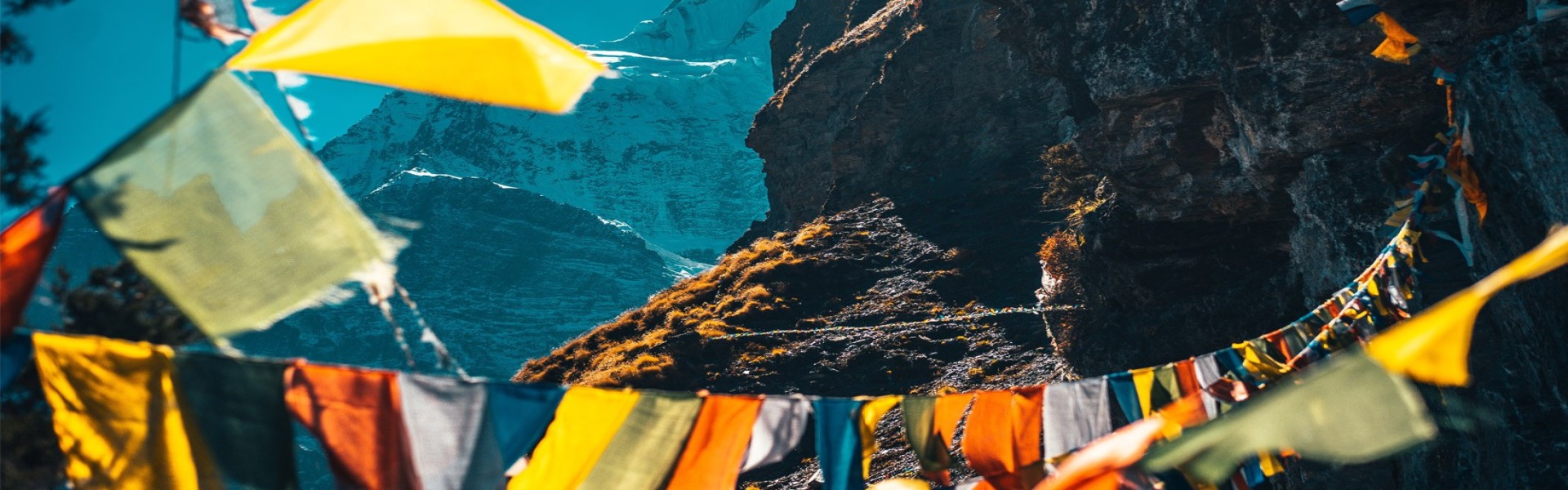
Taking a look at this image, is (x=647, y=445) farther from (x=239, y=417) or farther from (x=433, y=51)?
(x=433, y=51)

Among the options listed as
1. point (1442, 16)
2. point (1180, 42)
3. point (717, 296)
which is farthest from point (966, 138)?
point (1442, 16)

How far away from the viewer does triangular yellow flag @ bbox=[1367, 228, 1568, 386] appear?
3.13 m

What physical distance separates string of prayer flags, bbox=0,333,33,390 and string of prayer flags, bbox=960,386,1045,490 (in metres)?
5.03

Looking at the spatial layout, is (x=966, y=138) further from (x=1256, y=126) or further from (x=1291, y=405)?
(x=1291, y=405)

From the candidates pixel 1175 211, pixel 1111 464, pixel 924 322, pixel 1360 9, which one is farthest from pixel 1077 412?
pixel 924 322

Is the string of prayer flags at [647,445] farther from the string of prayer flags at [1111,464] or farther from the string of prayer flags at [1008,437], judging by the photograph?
the string of prayer flags at [1008,437]

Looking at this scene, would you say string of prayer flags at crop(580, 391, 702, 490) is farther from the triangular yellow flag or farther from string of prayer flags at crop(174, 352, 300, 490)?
the triangular yellow flag

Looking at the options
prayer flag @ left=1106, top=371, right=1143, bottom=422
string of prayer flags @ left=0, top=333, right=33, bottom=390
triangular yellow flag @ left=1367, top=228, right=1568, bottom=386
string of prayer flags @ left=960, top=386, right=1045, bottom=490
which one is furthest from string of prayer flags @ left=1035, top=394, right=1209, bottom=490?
string of prayer flags @ left=0, top=333, right=33, bottom=390

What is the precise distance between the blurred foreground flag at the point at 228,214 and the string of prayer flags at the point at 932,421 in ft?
11.8

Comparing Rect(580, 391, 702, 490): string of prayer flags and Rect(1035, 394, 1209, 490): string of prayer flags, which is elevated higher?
Rect(580, 391, 702, 490): string of prayer flags

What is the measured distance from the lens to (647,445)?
17.3ft

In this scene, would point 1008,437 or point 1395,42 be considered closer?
point 1008,437

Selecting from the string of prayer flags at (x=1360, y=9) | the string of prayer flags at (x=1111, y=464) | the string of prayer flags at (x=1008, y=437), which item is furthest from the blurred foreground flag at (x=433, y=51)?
the string of prayer flags at (x=1360, y=9)

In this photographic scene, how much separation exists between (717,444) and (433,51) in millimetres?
2525
